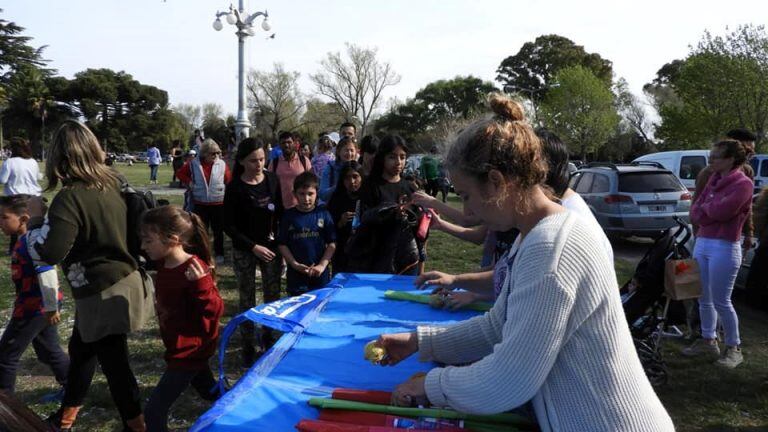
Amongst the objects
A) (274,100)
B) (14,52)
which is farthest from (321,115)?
(14,52)

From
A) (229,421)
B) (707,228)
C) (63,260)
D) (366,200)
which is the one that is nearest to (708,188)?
(707,228)

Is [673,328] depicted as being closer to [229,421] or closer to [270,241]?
[270,241]

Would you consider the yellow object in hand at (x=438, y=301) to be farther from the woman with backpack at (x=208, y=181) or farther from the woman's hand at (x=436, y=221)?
the woman with backpack at (x=208, y=181)

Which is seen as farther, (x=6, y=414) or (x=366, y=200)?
(x=366, y=200)

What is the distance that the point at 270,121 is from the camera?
50219mm

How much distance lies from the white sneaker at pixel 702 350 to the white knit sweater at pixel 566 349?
370 centimetres

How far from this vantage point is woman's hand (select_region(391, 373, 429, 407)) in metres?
1.37

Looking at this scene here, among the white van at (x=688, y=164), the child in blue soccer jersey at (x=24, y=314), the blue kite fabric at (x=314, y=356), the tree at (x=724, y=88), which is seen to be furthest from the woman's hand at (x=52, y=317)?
the tree at (x=724, y=88)

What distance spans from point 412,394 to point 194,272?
1587 mm

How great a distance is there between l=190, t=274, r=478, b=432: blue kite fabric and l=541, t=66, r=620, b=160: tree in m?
37.1

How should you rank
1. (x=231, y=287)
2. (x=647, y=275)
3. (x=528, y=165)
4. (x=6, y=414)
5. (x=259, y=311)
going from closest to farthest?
1. (x=528, y=165)
2. (x=6, y=414)
3. (x=259, y=311)
4. (x=647, y=275)
5. (x=231, y=287)

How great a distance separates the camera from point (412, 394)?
139cm

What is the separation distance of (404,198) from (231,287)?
3166mm

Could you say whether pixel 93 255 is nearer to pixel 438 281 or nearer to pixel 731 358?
pixel 438 281
